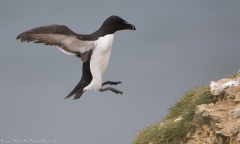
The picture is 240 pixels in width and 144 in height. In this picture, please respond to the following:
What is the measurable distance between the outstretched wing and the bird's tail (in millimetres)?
327

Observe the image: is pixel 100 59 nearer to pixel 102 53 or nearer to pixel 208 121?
pixel 102 53

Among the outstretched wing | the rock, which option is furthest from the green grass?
the outstretched wing

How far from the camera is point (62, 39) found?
35.2 ft

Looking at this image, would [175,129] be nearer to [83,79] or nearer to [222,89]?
[222,89]

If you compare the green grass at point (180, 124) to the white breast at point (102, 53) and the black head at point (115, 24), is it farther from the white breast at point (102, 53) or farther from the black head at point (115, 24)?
the black head at point (115, 24)

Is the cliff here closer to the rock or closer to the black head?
the rock

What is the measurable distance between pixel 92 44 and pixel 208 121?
3.62 m

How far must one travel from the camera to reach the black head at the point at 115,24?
11.0 m

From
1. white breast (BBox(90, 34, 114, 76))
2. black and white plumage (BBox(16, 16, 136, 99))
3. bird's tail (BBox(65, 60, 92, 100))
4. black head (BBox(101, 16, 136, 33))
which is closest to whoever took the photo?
black and white plumage (BBox(16, 16, 136, 99))

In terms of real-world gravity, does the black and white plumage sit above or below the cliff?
above

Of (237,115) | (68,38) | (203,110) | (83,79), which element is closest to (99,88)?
(83,79)

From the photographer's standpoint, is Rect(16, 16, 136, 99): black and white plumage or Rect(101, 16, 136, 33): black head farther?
Rect(101, 16, 136, 33): black head

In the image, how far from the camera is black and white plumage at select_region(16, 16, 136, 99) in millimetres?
10580

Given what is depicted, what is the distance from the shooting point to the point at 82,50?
1120 centimetres
